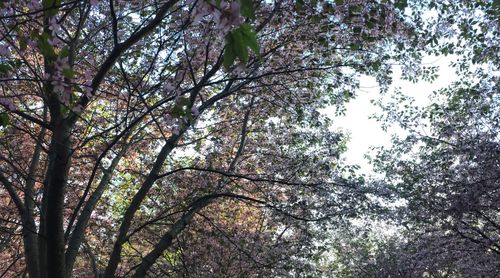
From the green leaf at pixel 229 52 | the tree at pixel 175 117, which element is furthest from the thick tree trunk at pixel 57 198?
the green leaf at pixel 229 52

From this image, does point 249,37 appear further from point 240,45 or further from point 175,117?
point 175,117

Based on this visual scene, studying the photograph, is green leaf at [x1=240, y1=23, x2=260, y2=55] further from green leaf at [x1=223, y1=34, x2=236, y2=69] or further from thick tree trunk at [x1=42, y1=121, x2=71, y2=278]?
thick tree trunk at [x1=42, y1=121, x2=71, y2=278]

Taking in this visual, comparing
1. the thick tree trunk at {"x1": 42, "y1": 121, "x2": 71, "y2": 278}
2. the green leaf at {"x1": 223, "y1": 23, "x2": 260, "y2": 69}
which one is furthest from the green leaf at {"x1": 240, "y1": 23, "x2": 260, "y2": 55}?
the thick tree trunk at {"x1": 42, "y1": 121, "x2": 71, "y2": 278}

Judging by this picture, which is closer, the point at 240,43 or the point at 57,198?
the point at 240,43

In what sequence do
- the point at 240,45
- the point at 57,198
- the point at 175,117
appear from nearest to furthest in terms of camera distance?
1. the point at 240,45
2. the point at 175,117
3. the point at 57,198

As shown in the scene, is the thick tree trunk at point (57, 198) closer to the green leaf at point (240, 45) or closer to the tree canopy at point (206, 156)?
the tree canopy at point (206, 156)

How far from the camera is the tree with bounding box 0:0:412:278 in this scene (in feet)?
12.1

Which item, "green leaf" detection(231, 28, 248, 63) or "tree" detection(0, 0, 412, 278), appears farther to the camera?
"tree" detection(0, 0, 412, 278)

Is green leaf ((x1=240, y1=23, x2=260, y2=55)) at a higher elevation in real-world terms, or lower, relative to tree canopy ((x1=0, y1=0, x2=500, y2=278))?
lower

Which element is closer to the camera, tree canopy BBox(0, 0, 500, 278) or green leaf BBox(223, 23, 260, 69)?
green leaf BBox(223, 23, 260, 69)

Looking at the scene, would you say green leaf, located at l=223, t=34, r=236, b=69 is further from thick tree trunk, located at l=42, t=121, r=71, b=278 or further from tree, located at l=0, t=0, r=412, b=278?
thick tree trunk, located at l=42, t=121, r=71, b=278

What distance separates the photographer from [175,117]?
334 cm

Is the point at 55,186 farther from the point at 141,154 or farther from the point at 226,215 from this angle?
the point at 226,215

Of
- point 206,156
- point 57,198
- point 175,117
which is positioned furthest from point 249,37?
point 206,156
